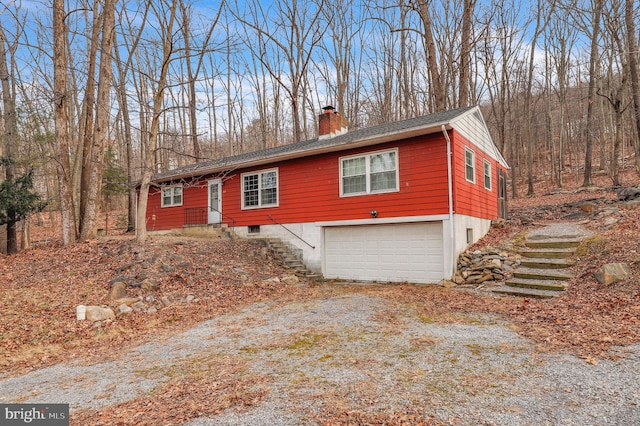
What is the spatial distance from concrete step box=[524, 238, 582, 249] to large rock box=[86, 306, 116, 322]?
10.6 metres

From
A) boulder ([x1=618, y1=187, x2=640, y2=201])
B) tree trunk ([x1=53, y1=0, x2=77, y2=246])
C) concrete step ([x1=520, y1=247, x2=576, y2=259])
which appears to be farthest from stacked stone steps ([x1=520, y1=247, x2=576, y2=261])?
tree trunk ([x1=53, y1=0, x2=77, y2=246])

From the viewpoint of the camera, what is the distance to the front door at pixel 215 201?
1414 cm

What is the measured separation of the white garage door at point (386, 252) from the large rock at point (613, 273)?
3.52 m

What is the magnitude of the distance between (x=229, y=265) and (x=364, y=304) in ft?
15.3

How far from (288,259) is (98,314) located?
6.19 m

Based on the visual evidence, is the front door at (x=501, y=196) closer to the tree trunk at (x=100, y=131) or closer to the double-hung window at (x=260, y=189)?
the double-hung window at (x=260, y=189)

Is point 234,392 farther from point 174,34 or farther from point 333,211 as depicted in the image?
point 174,34

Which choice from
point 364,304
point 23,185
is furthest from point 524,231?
point 23,185

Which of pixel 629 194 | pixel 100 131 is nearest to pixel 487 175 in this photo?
pixel 629 194

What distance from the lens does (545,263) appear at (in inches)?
341

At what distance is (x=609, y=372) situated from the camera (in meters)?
3.58

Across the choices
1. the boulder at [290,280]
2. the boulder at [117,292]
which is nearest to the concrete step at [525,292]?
the boulder at [290,280]

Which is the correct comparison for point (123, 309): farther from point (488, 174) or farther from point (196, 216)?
point (488, 174)

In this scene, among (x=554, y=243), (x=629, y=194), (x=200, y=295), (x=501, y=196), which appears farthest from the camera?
(x=501, y=196)
